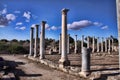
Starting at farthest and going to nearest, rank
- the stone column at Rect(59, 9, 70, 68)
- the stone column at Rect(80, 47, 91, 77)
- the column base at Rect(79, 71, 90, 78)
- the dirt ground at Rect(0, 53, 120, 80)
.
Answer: the stone column at Rect(59, 9, 70, 68), the stone column at Rect(80, 47, 91, 77), the column base at Rect(79, 71, 90, 78), the dirt ground at Rect(0, 53, 120, 80)

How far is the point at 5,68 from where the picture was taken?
17.7m

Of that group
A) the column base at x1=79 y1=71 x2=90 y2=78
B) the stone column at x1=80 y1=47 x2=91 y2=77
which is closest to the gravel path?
the column base at x1=79 y1=71 x2=90 y2=78

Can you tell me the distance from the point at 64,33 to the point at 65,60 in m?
2.23

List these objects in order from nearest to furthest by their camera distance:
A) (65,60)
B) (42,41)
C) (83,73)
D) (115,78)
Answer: (115,78), (83,73), (65,60), (42,41)

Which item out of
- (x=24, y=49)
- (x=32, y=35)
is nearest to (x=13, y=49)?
(x=24, y=49)

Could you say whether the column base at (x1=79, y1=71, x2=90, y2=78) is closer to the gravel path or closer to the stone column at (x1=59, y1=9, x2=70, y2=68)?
the gravel path

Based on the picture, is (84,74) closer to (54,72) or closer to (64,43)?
(54,72)

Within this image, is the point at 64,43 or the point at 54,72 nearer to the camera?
the point at 54,72

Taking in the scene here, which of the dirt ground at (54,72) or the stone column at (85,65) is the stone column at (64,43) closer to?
the dirt ground at (54,72)

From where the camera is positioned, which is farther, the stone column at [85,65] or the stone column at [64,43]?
the stone column at [64,43]

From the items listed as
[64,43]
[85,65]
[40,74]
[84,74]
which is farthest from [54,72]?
[64,43]

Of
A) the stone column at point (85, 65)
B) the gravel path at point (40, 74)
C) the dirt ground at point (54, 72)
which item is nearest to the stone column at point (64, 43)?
the dirt ground at point (54, 72)

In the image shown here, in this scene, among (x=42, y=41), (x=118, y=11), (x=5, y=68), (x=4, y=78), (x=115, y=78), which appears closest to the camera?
(x=118, y=11)

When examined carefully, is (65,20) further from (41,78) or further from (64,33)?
(41,78)
